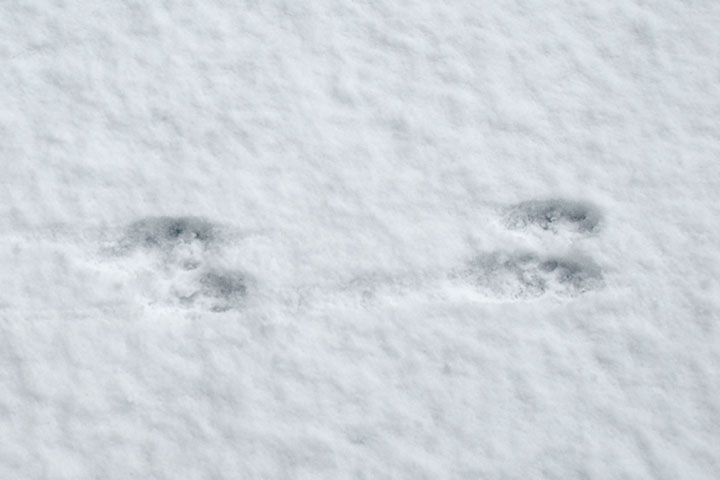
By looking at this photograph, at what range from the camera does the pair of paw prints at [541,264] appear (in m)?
2.94

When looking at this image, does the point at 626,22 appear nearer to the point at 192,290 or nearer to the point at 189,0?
the point at 189,0

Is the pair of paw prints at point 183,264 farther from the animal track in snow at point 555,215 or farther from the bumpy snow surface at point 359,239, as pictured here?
the animal track in snow at point 555,215

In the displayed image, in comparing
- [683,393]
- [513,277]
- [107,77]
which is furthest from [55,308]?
[683,393]

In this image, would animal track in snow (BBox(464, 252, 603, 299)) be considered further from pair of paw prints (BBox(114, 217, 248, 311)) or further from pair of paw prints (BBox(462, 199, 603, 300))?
pair of paw prints (BBox(114, 217, 248, 311))

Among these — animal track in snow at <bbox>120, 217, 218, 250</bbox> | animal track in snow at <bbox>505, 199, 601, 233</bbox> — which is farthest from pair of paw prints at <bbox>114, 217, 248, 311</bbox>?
animal track in snow at <bbox>505, 199, 601, 233</bbox>

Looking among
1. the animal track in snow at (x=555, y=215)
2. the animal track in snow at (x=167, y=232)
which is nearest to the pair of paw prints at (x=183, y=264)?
the animal track in snow at (x=167, y=232)

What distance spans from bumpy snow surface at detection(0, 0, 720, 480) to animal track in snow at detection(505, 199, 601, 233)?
0.03 ft

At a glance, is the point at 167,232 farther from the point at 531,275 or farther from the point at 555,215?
the point at 555,215

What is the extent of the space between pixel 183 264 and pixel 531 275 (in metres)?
1.44

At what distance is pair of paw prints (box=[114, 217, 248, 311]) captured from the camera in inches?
115

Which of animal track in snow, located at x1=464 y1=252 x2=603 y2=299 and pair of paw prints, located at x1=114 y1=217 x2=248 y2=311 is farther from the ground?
animal track in snow, located at x1=464 y1=252 x2=603 y2=299

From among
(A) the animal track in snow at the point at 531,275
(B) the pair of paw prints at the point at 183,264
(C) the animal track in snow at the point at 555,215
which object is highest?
(C) the animal track in snow at the point at 555,215

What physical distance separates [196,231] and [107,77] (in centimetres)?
83

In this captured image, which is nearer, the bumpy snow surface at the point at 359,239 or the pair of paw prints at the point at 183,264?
the bumpy snow surface at the point at 359,239
